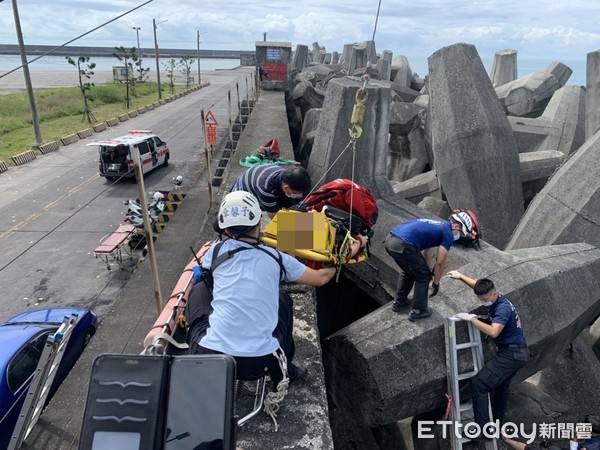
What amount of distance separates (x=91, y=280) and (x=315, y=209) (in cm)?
745

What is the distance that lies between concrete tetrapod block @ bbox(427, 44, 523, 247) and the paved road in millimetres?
7237

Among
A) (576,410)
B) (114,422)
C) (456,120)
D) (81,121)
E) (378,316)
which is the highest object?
(456,120)

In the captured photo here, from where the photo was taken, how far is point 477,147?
759 cm

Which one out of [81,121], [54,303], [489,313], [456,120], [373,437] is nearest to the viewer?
[489,313]

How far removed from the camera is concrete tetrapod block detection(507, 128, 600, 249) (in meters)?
6.12

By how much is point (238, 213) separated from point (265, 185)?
2012mm

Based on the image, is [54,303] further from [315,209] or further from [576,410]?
[576,410]

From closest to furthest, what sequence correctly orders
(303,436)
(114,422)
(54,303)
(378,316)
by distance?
1. (114,422)
2. (303,436)
3. (378,316)
4. (54,303)

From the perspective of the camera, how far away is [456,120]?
7656 mm

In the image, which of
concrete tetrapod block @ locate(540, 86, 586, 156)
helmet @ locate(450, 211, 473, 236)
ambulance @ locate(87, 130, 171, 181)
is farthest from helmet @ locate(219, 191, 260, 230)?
ambulance @ locate(87, 130, 171, 181)

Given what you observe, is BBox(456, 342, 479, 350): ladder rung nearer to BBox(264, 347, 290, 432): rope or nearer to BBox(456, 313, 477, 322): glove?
BBox(456, 313, 477, 322): glove

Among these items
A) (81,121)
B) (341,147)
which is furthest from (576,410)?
(81,121)

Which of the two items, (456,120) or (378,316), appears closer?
(378,316)

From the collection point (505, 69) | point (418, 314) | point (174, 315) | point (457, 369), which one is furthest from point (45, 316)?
point (505, 69)
